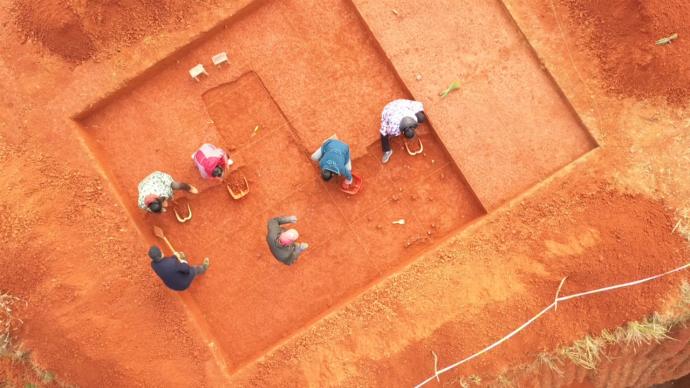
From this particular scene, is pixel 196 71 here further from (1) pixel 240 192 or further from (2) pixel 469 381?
(2) pixel 469 381

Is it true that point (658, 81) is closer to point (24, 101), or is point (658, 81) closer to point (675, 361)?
point (675, 361)

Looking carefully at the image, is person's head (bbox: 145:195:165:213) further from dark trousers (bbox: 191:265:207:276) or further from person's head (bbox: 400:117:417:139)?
person's head (bbox: 400:117:417:139)

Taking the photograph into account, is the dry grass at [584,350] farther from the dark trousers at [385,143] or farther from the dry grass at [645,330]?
the dark trousers at [385,143]

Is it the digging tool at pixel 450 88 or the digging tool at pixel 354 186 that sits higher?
the digging tool at pixel 450 88

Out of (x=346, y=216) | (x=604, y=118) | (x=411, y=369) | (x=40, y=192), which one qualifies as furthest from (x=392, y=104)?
(x=40, y=192)

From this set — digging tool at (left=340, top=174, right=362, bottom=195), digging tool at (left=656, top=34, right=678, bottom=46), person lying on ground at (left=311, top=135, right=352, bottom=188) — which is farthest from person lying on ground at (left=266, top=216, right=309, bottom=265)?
digging tool at (left=656, top=34, right=678, bottom=46)

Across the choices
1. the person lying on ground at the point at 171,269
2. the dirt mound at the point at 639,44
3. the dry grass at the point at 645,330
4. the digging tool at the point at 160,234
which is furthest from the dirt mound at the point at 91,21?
the dry grass at the point at 645,330

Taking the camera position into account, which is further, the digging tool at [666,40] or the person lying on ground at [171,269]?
the digging tool at [666,40]

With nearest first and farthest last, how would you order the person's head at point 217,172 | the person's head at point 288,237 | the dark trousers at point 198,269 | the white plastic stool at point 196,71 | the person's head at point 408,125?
1. the person's head at point 288,237
2. the person's head at point 408,125
3. the person's head at point 217,172
4. the dark trousers at point 198,269
5. the white plastic stool at point 196,71
